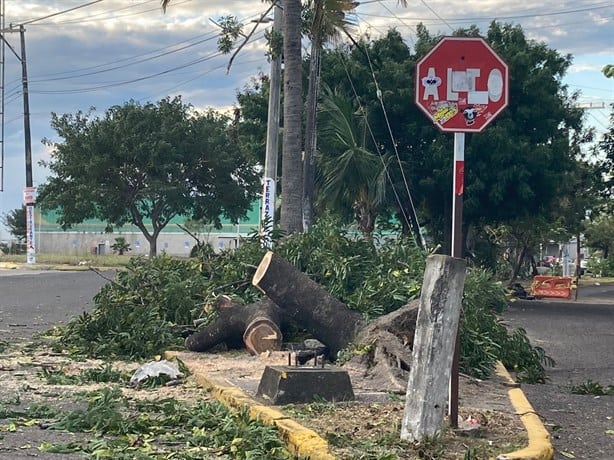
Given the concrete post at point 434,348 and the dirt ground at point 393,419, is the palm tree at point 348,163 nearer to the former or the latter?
the dirt ground at point 393,419

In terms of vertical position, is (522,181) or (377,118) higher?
(377,118)

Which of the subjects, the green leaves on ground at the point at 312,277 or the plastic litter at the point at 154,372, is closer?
the plastic litter at the point at 154,372

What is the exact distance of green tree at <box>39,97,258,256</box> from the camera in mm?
41750

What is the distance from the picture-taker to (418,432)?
5910mm

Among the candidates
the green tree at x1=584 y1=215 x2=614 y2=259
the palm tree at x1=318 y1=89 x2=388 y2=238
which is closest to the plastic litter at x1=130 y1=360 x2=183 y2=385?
the palm tree at x1=318 y1=89 x2=388 y2=238

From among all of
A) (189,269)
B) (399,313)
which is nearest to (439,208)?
(189,269)

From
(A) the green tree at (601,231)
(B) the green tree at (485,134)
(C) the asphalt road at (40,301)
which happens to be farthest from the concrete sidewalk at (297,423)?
(A) the green tree at (601,231)

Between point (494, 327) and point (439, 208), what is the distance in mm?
14947

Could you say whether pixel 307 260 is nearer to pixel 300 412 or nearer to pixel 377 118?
pixel 300 412

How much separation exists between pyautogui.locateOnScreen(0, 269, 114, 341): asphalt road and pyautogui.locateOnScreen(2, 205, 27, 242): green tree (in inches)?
1823

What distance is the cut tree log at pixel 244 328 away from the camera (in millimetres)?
10984

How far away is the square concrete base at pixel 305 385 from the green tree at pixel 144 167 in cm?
3436

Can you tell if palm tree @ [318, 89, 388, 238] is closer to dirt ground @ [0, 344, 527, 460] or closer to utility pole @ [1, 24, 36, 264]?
dirt ground @ [0, 344, 527, 460]

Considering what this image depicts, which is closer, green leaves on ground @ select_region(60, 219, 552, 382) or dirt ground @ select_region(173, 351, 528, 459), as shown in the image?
dirt ground @ select_region(173, 351, 528, 459)
